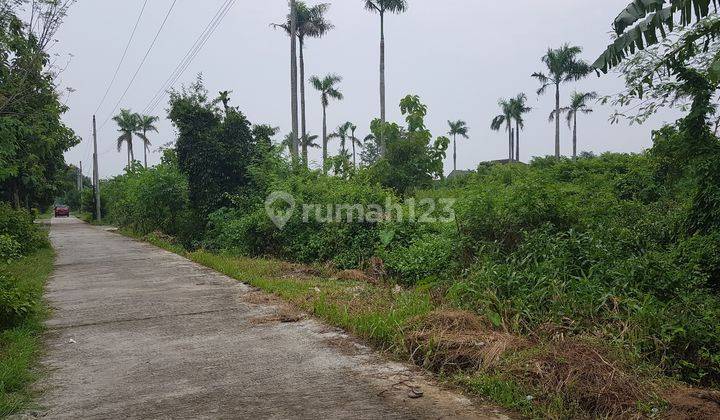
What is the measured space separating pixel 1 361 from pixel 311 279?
4.89m

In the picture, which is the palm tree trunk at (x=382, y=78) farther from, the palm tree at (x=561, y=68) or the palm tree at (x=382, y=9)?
the palm tree at (x=561, y=68)

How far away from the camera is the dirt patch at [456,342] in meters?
4.05

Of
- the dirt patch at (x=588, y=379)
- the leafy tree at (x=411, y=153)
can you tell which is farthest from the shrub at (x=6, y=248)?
the leafy tree at (x=411, y=153)

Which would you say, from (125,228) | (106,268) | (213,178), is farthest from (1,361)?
(125,228)

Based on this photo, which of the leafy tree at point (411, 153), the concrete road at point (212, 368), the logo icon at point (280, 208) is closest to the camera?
the concrete road at point (212, 368)

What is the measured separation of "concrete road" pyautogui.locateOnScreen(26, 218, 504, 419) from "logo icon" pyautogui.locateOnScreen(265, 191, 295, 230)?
197 inches

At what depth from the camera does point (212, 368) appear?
424 cm

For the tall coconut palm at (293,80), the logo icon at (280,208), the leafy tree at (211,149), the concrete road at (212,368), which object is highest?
the tall coconut palm at (293,80)

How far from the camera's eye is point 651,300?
4.77 m

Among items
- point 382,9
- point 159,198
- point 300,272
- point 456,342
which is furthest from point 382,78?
point 456,342

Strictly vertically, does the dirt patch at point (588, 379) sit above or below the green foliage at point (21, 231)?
below

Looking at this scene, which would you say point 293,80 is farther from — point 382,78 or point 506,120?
point 506,120

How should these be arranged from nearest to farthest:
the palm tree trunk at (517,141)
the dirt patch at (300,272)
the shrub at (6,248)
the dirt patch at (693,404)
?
the dirt patch at (693,404), the dirt patch at (300,272), the shrub at (6,248), the palm tree trunk at (517,141)

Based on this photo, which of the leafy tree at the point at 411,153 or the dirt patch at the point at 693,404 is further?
the leafy tree at the point at 411,153
